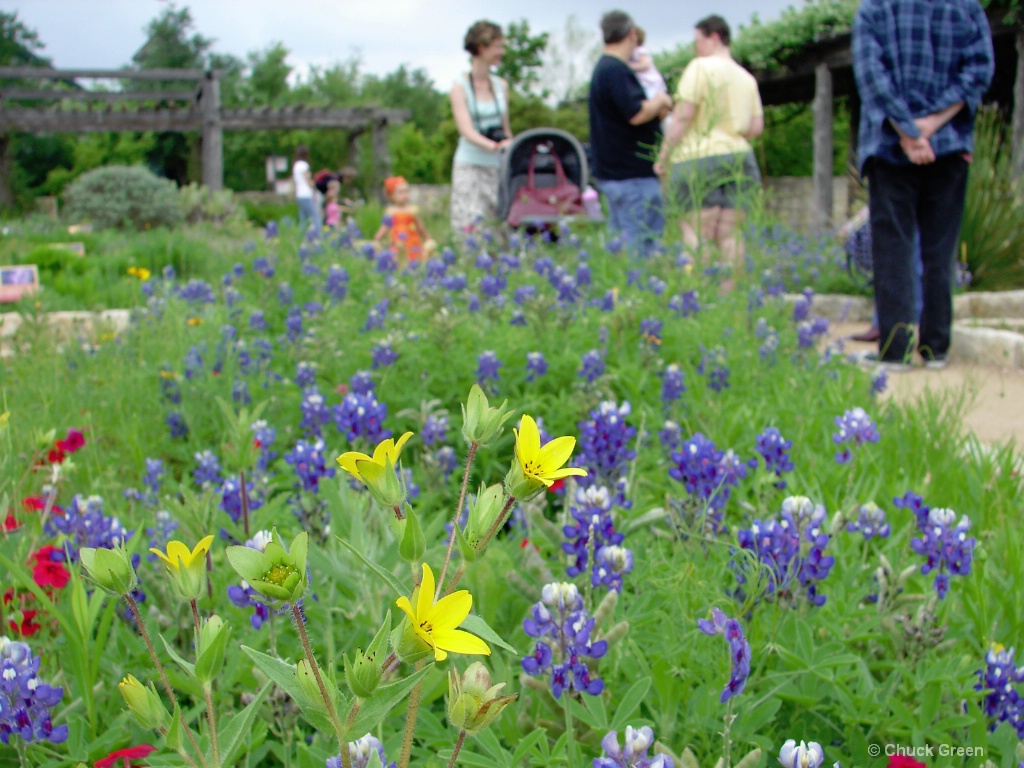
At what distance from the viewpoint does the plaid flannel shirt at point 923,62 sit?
4.50 metres

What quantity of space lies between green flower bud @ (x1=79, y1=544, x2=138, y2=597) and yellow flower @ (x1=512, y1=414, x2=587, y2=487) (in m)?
0.36

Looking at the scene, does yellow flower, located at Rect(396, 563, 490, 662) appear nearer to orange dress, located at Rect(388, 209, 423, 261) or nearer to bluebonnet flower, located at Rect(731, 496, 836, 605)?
bluebonnet flower, located at Rect(731, 496, 836, 605)

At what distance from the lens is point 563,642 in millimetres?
1236

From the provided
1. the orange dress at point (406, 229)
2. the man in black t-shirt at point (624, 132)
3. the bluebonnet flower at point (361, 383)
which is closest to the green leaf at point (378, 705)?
the bluebonnet flower at point (361, 383)

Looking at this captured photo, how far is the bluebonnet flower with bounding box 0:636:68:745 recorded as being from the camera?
118cm

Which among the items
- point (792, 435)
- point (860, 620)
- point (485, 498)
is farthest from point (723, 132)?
point (485, 498)

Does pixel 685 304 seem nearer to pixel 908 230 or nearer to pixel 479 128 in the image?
pixel 908 230

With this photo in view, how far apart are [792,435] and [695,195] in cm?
160

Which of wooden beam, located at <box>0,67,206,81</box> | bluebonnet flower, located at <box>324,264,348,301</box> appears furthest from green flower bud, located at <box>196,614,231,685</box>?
wooden beam, located at <box>0,67,206,81</box>

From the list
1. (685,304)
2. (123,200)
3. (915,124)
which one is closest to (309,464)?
(685,304)

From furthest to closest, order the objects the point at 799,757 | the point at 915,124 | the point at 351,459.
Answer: the point at 915,124 → the point at 799,757 → the point at 351,459

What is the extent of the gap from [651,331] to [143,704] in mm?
2738

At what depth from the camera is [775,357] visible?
362 centimetres

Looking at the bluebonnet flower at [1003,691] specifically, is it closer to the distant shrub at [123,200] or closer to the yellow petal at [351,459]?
the yellow petal at [351,459]
